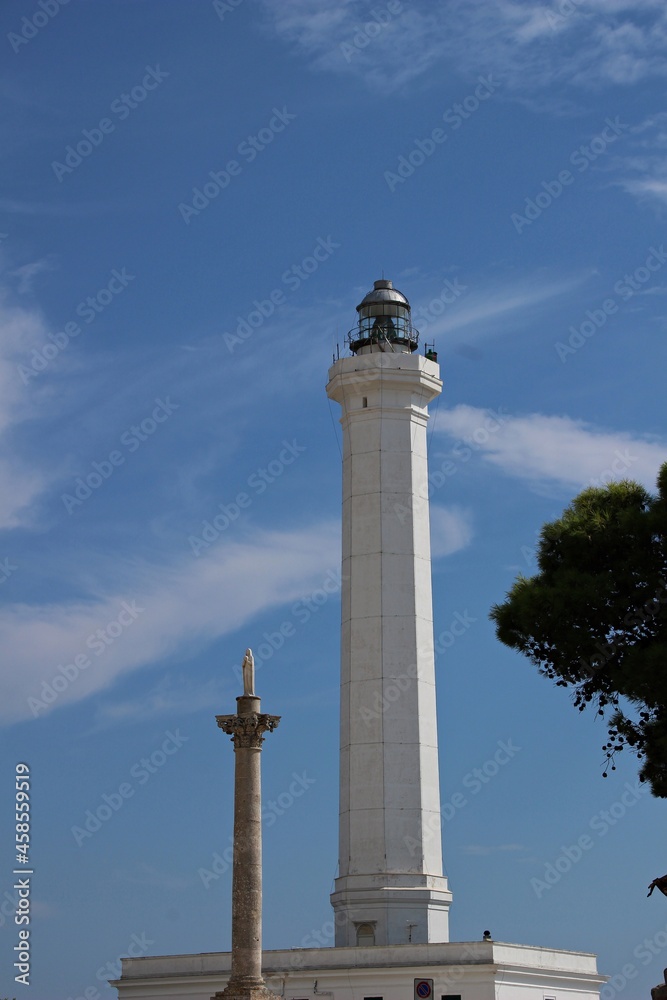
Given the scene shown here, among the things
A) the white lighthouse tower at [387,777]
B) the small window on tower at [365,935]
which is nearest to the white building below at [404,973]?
the white lighthouse tower at [387,777]

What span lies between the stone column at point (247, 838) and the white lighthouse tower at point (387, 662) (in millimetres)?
11669

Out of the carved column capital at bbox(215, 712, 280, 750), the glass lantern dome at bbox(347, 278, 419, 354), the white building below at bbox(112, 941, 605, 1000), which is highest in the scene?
the glass lantern dome at bbox(347, 278, 419, 354)

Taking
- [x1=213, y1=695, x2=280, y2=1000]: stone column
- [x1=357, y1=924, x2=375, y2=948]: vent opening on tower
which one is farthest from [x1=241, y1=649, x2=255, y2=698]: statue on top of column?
[x1=357, y1=924, x2=375, y2=948]: vent opening on tower

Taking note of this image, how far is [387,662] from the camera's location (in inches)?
1906

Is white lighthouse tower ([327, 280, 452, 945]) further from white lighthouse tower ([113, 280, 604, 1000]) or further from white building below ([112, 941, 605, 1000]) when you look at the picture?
white building below ([112, 941, 605, 1000])

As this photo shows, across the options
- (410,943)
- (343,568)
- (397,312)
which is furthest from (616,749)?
(397,312)

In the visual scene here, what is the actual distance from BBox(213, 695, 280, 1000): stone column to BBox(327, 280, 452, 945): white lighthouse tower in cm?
1167

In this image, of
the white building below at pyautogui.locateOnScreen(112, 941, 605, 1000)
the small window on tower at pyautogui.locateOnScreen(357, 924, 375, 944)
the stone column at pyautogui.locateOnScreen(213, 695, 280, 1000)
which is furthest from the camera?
the small window on tower at pyautogui.locateOnScreen(357, 924, 375, 944)

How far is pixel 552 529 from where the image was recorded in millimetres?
33500

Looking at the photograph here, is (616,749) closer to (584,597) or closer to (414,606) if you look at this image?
(584,597)

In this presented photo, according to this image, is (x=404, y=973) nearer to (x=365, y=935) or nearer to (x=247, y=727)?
(x=365, y=935)

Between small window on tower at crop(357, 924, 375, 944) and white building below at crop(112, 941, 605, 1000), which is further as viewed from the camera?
small window on tower at crop(357, 924, 375, 944)

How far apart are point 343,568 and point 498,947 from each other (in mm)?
13116

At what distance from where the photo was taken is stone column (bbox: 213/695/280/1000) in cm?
3494
